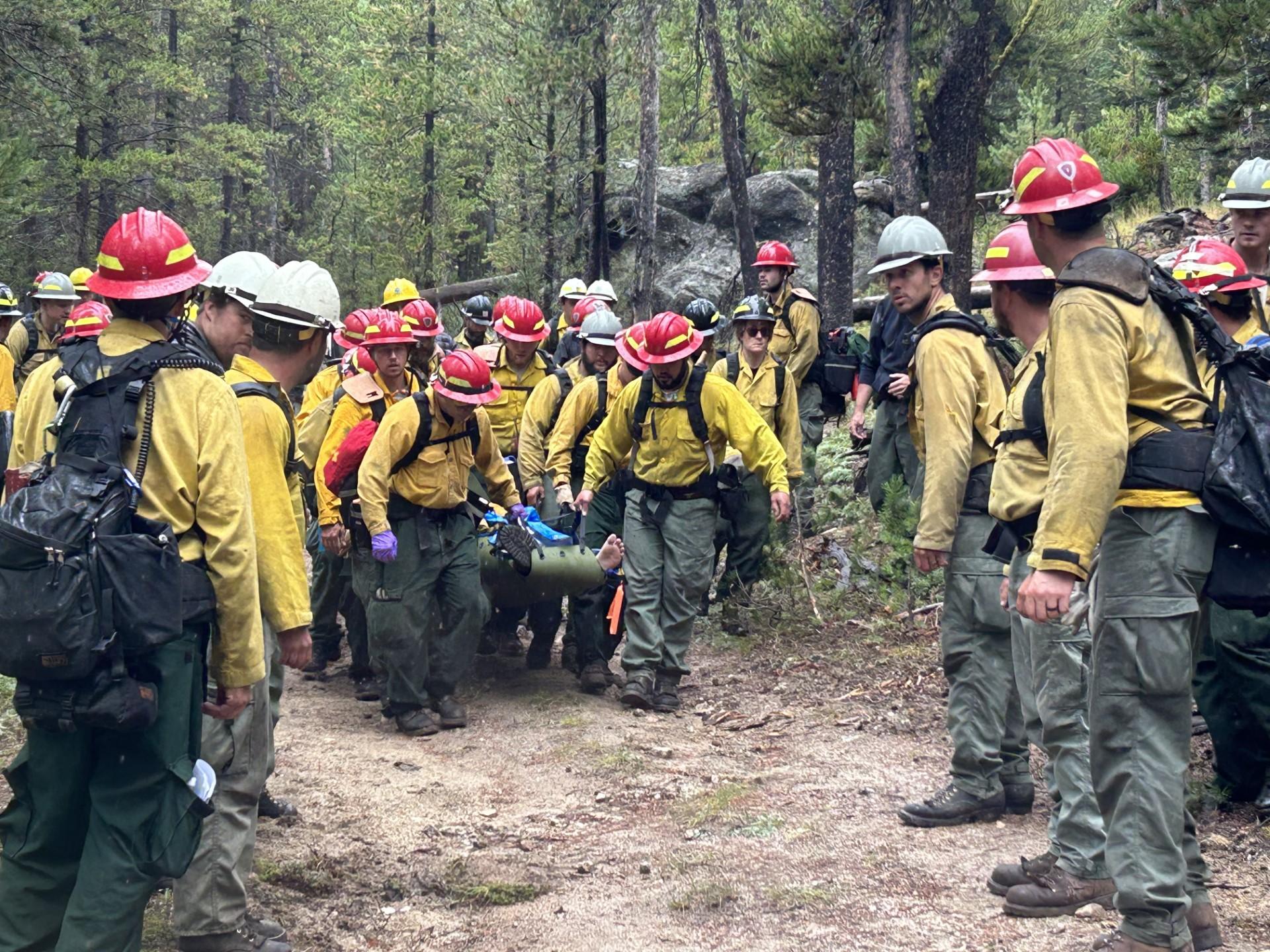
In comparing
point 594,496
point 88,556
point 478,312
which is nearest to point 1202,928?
point 88,556

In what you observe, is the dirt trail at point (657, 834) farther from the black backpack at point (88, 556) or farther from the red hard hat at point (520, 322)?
the red hard hat at point (520, 322)

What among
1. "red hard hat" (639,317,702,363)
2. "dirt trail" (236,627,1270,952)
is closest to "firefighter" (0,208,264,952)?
"dirt trail" (236,627,1270,952)

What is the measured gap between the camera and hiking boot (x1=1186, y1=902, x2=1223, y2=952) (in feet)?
13.0

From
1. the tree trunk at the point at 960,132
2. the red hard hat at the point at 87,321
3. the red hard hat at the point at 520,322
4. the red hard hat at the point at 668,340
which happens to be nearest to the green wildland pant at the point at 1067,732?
the red hard hat at the point at 668,340

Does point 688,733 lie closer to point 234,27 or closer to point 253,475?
point 253,475

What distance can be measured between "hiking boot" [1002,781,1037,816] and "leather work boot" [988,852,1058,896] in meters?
0.81

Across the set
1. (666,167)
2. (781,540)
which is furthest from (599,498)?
(666,167)

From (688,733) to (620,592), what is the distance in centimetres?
126

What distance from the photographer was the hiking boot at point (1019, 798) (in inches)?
221

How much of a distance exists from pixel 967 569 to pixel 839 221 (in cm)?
951

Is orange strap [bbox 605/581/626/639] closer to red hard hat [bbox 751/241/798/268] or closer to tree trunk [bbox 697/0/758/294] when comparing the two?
red hard hat [bbox 751/241/798/268]

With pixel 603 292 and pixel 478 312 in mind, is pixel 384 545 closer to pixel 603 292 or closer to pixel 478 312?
pixel 478 312

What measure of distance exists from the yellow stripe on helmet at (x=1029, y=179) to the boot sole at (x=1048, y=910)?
2.50 m

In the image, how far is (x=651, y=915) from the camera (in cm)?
486
